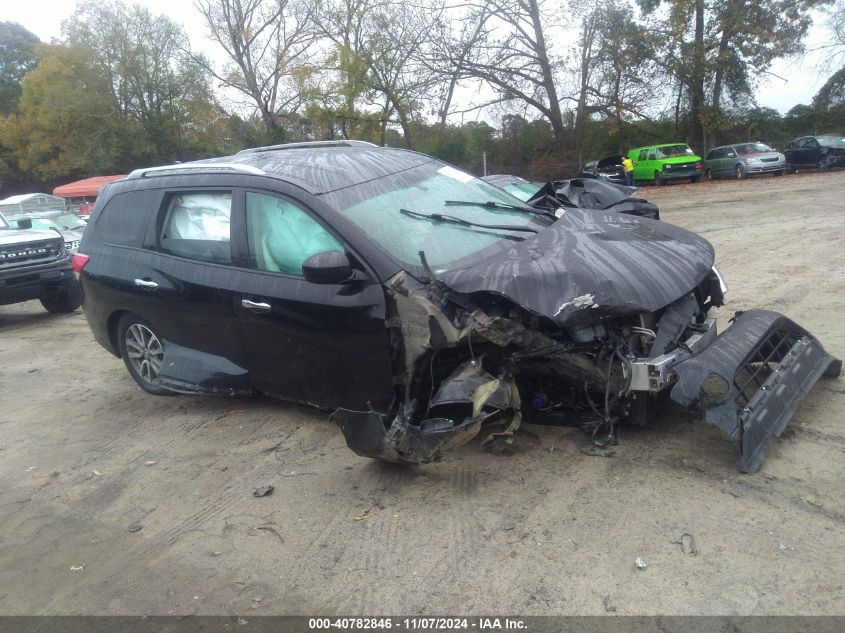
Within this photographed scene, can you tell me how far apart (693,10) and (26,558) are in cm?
3211

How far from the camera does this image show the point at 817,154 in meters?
24.9

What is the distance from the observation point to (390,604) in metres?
3.00

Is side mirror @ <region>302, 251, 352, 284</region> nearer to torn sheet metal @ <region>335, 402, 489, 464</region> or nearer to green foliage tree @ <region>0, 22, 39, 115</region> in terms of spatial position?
torn sheet metal @ <region>335, 402, 489, 464</region>

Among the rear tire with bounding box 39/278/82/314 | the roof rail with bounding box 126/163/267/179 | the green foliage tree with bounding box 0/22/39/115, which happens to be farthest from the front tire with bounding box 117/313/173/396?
the green foliage tree with bounding box 0/22/39/115

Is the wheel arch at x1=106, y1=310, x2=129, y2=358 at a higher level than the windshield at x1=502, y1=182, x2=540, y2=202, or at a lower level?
lower

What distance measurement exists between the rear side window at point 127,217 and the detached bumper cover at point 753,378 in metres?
3.90

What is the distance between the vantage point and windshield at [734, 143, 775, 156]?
26.2 metres

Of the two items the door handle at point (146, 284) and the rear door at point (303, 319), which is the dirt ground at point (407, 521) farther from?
the door handle at point (146, 284)

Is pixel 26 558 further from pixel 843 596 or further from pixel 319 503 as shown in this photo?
pixel 843 596

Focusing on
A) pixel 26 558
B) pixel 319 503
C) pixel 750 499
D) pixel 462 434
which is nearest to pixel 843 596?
pixel 750 499

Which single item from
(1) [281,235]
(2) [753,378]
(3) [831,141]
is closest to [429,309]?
(1) [281,235]

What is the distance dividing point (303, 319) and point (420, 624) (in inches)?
77.7

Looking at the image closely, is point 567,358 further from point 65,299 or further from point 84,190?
point 84,190

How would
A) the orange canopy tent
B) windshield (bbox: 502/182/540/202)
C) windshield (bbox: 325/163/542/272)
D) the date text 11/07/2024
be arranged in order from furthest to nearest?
the orange canopy tent, windshield (bbox: 502/182/540/202), windshield (bbox: 325/163/542/272), the date text 11/07/2024
